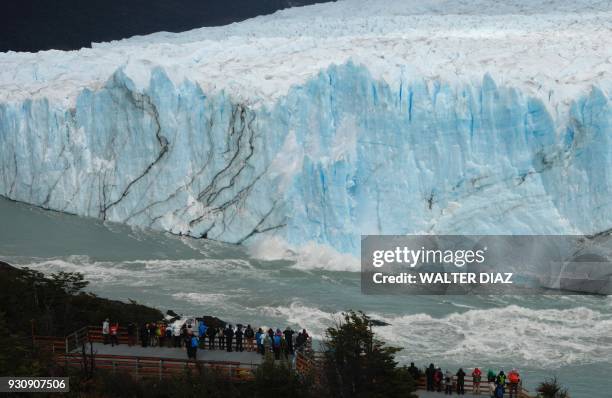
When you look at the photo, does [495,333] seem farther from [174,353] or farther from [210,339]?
[174,353]

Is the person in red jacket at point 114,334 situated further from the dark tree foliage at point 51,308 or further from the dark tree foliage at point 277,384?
the dark tree foliage at point 277,384

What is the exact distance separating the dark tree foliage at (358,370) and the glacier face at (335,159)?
32.3 feet

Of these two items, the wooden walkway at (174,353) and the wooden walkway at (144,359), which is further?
the wooden walkway at (174,353)

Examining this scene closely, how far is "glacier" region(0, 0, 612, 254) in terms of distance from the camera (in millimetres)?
19734

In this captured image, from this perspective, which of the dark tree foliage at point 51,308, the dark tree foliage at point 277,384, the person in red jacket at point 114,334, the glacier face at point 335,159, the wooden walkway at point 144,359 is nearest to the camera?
the dark tree foliage at point 277,384

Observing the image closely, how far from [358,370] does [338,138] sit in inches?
467

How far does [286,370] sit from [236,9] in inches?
1396

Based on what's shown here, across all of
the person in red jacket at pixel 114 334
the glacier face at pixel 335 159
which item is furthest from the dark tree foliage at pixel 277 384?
the glacier face at pixel 335 159

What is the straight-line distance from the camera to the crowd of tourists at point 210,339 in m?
11.7

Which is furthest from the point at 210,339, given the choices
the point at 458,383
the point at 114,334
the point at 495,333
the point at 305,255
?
the point at 305,255

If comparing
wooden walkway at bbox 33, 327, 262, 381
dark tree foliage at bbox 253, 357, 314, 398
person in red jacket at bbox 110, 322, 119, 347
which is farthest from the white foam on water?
dark tree foliage at bbox 253, 357, 314, 398

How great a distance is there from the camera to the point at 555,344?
1570cm

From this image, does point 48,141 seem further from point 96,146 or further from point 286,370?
point 286,370

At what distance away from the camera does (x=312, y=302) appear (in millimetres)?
17859
